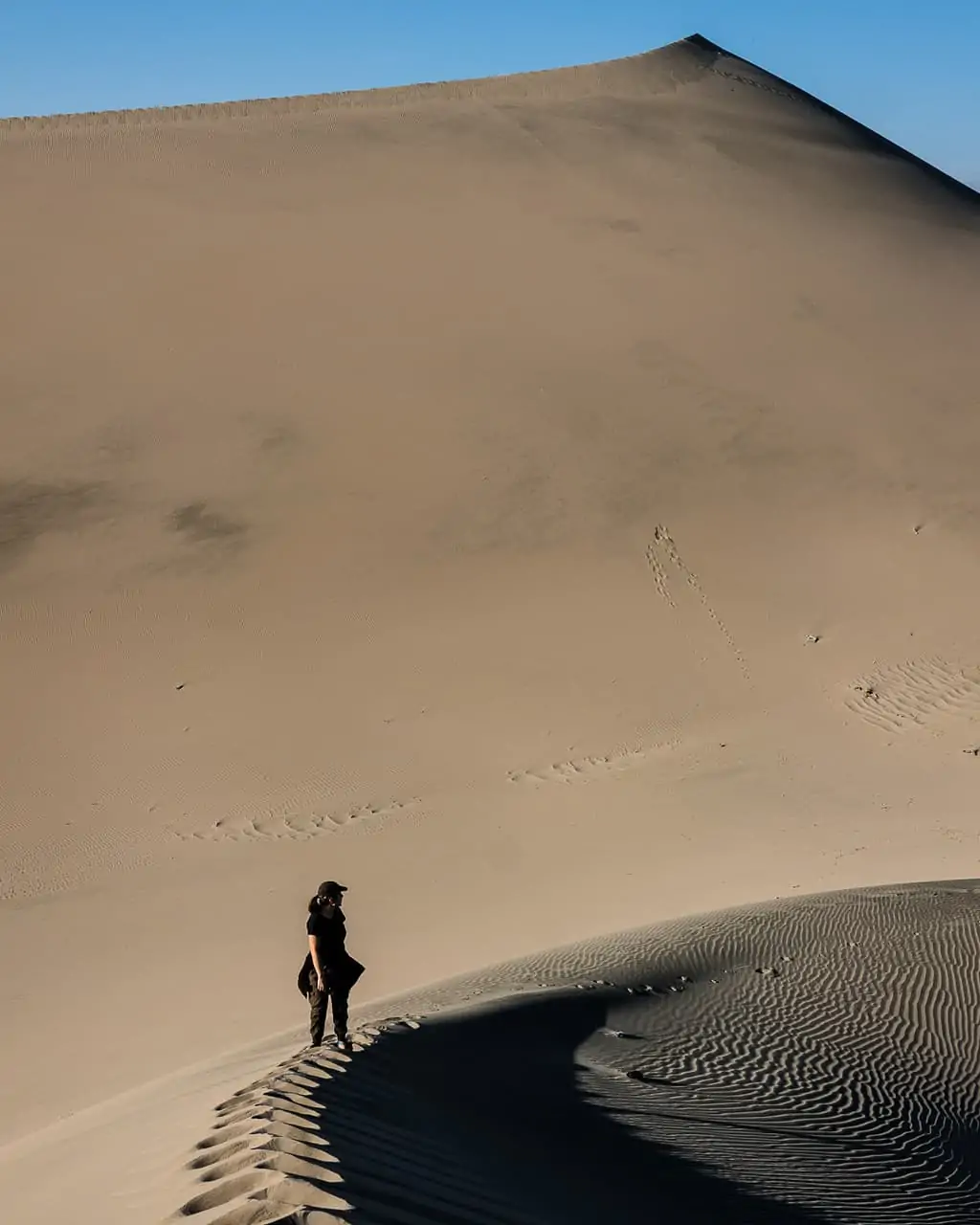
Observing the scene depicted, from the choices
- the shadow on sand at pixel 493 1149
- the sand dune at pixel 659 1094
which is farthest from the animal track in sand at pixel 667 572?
the shadow on sand at pixel 493 1149

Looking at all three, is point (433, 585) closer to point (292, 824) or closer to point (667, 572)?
point (667, 572)

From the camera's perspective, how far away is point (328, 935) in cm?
609

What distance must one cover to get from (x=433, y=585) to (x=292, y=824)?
453 centimetres

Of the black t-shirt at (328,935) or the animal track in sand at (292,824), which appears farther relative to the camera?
the animal track in sand at (292,824)

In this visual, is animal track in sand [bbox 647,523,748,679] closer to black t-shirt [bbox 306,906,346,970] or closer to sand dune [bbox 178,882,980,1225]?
sand dune [bbox 178,882,980,1225]

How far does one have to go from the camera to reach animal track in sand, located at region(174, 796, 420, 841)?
12891 mm

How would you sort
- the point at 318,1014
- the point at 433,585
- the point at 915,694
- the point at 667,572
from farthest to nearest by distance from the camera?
1. the point at 667,572
2. the point at 433,585
3. the point at 915,694
4. the point at 318,1014

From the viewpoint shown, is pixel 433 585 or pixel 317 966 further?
pixel 433 585

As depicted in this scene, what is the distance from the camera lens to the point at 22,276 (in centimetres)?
2267

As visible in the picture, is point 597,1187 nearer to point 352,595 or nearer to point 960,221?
point 352,595

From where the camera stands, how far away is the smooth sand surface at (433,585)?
11250 mm

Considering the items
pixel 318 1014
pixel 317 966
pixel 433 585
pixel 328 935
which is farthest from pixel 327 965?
pixel 433 585

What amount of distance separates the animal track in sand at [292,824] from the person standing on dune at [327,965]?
668cm

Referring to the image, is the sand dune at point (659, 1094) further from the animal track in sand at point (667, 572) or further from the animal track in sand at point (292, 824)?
the animal track in sand at point (667, 572)
